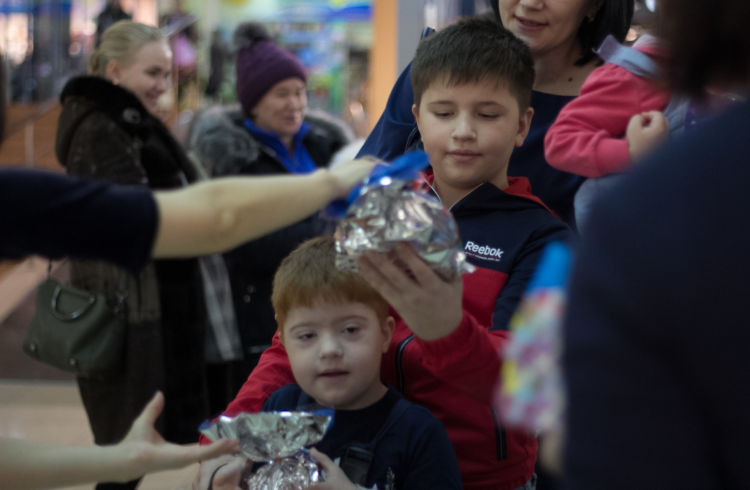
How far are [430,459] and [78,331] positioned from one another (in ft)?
6.65

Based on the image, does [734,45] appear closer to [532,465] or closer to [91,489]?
[532,465]

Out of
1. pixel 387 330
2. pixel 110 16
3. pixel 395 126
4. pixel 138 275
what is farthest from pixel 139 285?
pixel 110 16

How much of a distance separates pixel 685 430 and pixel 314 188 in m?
0.62

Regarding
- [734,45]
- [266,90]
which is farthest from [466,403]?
[266,90]

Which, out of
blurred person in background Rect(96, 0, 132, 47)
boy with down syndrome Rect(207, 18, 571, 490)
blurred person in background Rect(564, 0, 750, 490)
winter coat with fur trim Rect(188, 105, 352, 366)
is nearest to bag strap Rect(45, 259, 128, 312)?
winter coat with fur trim Rect(188, 105, 352, 366)

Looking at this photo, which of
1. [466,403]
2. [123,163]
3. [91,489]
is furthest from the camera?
[91,489]

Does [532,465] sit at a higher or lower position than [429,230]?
lower

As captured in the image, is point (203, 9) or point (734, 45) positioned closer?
point (734, 45)

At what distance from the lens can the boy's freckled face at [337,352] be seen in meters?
1.65

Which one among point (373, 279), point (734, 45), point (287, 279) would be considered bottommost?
point (287, 279)

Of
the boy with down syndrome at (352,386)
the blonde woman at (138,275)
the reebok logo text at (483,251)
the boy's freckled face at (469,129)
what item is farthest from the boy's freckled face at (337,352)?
the blonde woman at (138,275)

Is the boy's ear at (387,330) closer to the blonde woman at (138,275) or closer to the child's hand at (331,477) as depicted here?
the child's hand at (331,477)

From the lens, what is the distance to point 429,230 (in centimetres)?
127

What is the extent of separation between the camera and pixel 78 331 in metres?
3.17
